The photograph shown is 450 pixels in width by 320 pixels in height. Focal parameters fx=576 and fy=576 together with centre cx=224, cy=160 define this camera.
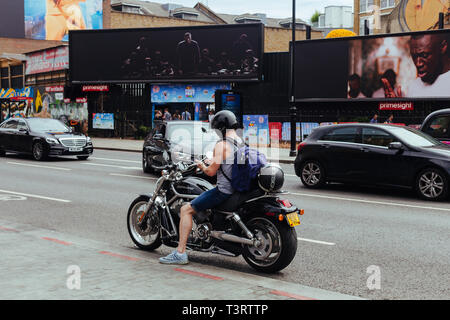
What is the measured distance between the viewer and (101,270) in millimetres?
5664

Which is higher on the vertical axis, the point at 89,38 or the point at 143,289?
the point at 89,38

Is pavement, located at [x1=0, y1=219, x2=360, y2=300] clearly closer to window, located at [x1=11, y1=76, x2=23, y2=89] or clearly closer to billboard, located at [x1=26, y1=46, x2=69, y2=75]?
billboard, located at [x1=26, y1=46, x2=69, y2=75]

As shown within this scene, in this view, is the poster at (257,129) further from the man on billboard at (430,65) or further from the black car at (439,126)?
the black car at (439,126)

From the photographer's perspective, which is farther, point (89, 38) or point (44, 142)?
point (89, 38)

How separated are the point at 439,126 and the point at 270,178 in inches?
334

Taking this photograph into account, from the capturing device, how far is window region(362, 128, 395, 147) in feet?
40.0

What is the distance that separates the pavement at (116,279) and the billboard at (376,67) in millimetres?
22855

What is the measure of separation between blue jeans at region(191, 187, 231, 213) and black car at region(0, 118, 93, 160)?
1486 cm

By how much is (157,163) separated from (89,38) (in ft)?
80.5

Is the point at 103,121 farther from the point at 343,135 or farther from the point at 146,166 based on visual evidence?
the point at 343,135

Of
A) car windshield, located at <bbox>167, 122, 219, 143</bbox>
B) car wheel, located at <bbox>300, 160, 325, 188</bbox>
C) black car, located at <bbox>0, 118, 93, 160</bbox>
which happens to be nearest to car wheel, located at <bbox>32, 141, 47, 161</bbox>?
black car, located at <bbox>0, 118, 93, 160</bbox>
